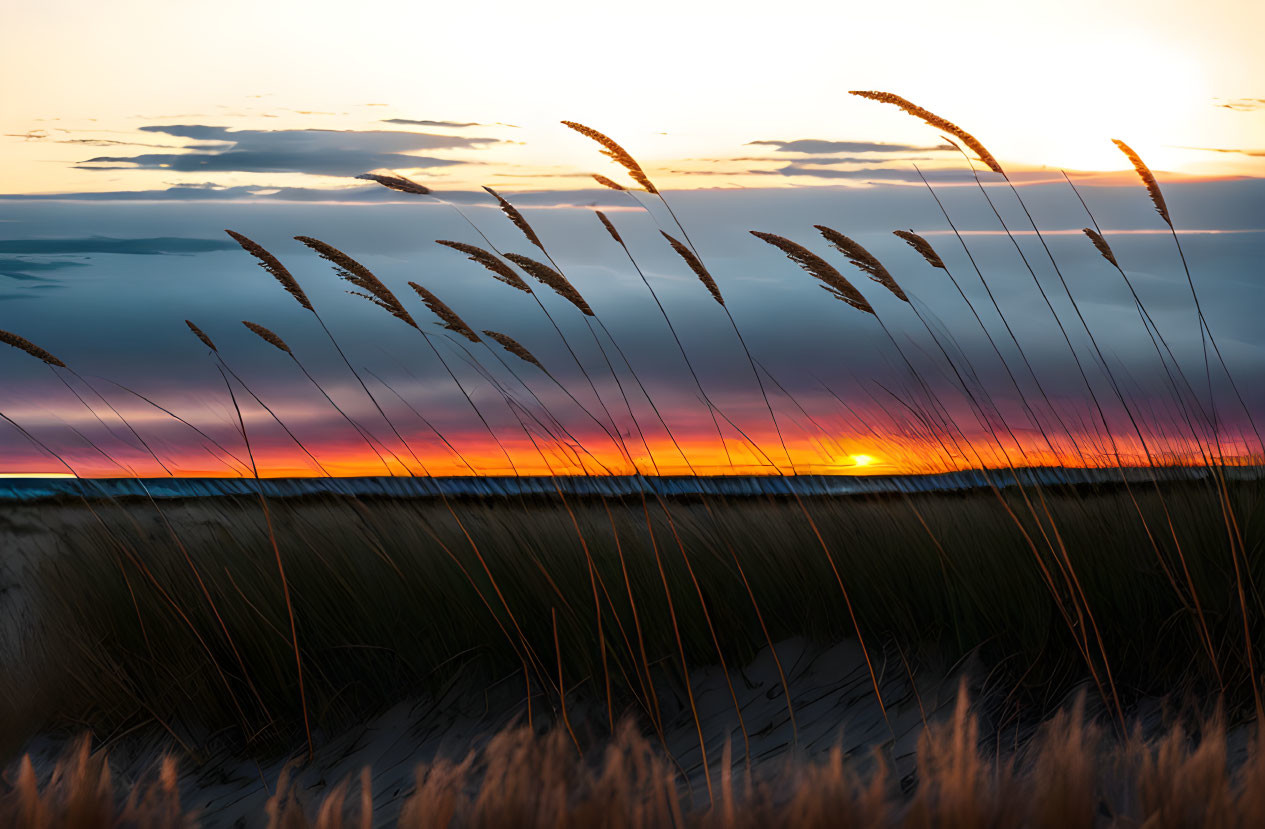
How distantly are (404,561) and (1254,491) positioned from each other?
10.2 ft

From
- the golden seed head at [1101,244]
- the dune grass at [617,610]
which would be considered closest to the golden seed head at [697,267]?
the dune grass at [617,610]

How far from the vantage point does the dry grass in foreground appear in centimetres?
181

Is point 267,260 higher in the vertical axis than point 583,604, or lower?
higher

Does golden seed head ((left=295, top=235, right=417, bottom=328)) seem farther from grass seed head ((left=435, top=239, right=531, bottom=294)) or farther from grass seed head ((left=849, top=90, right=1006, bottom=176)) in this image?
grass seed head ((left=849, top=90, right=1006, bottom=176))

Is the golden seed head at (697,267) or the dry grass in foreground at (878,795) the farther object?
the golden seed head at (697,267)

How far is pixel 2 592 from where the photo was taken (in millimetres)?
5203

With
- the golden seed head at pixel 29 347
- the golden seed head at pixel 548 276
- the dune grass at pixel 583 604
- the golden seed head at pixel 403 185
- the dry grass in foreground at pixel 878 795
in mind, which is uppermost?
the golden seed head at pixel 403 185

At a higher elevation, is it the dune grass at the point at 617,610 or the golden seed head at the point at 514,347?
the golden seed head at the point at 514,347

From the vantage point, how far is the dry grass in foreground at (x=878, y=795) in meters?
1.81

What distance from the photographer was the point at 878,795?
5.90 feet

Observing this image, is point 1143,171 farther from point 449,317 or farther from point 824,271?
point 449,317

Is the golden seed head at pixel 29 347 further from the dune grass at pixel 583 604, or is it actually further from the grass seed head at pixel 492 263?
the grass seed head at pixel 492 263

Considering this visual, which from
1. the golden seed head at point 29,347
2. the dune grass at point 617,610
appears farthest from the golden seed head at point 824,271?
the golden seed head at point 29,347

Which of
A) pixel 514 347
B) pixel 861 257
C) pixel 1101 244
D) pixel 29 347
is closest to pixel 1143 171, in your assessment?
pixel 1101 244
